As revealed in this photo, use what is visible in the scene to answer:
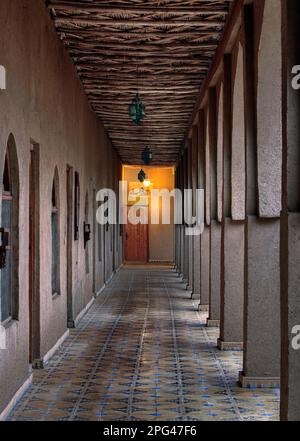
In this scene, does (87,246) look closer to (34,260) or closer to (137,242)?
(34,260)

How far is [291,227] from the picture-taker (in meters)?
5.02

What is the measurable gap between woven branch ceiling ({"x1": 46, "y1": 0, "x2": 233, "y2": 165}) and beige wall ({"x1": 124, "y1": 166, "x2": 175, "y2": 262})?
42.9ft

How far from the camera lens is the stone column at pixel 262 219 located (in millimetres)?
7316

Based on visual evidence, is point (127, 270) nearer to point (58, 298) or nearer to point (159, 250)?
point (159, 250)

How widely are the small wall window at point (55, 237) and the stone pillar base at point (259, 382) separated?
3391 mm

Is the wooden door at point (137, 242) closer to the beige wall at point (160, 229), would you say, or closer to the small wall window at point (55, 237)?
the beige wall at point (160, 229)

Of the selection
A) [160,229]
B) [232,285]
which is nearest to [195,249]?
[232,285]

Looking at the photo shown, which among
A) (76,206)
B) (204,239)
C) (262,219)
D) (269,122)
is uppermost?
(269,122)

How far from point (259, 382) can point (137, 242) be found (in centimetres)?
2341

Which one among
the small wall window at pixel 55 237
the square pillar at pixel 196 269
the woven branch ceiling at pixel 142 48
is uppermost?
the woven branch ceiling at pixel 142 48

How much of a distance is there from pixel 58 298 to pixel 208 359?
227 cm

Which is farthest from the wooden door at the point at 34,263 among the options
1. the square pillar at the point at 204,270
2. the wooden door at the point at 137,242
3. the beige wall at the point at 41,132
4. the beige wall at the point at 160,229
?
the wooden door at the point at 137,242
